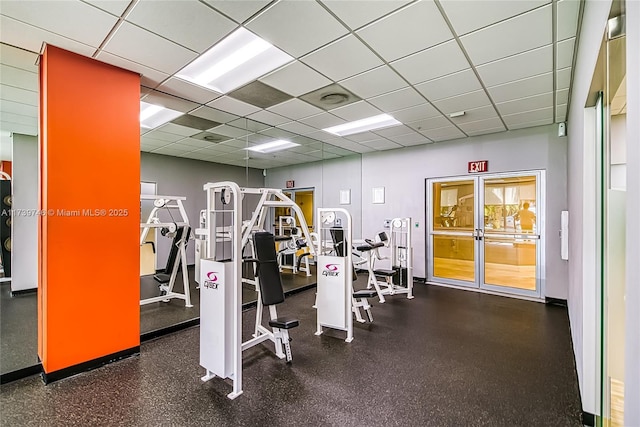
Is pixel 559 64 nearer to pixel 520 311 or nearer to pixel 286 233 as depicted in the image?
pixel 520 311

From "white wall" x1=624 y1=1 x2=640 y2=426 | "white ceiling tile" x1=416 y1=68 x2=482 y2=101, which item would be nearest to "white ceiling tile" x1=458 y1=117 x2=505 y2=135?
"white ceiling tile" x1=416 y1=68 x2=482 y2=101

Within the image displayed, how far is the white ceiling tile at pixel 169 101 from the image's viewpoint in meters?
3.70

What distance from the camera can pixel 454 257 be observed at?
6117mm

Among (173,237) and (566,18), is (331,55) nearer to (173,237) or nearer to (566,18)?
(566,18)

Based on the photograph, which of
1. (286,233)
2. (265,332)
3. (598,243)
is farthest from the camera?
(286,233)

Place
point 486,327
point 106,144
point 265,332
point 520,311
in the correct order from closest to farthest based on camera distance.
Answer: point 106,144 → point 265,332 → point 486,327 → point 520,311

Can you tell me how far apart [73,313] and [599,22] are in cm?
420

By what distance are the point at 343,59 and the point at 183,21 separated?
1383 mm

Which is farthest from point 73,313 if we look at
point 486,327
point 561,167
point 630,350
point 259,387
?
point 561,167

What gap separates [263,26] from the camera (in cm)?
237

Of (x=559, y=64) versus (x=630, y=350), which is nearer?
(x=630, y=350)

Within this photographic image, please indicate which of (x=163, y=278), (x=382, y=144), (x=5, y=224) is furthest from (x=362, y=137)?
(x=5, y=224)

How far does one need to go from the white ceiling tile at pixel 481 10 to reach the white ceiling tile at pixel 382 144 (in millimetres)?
3637

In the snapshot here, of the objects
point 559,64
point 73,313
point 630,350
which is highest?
point 559,64
